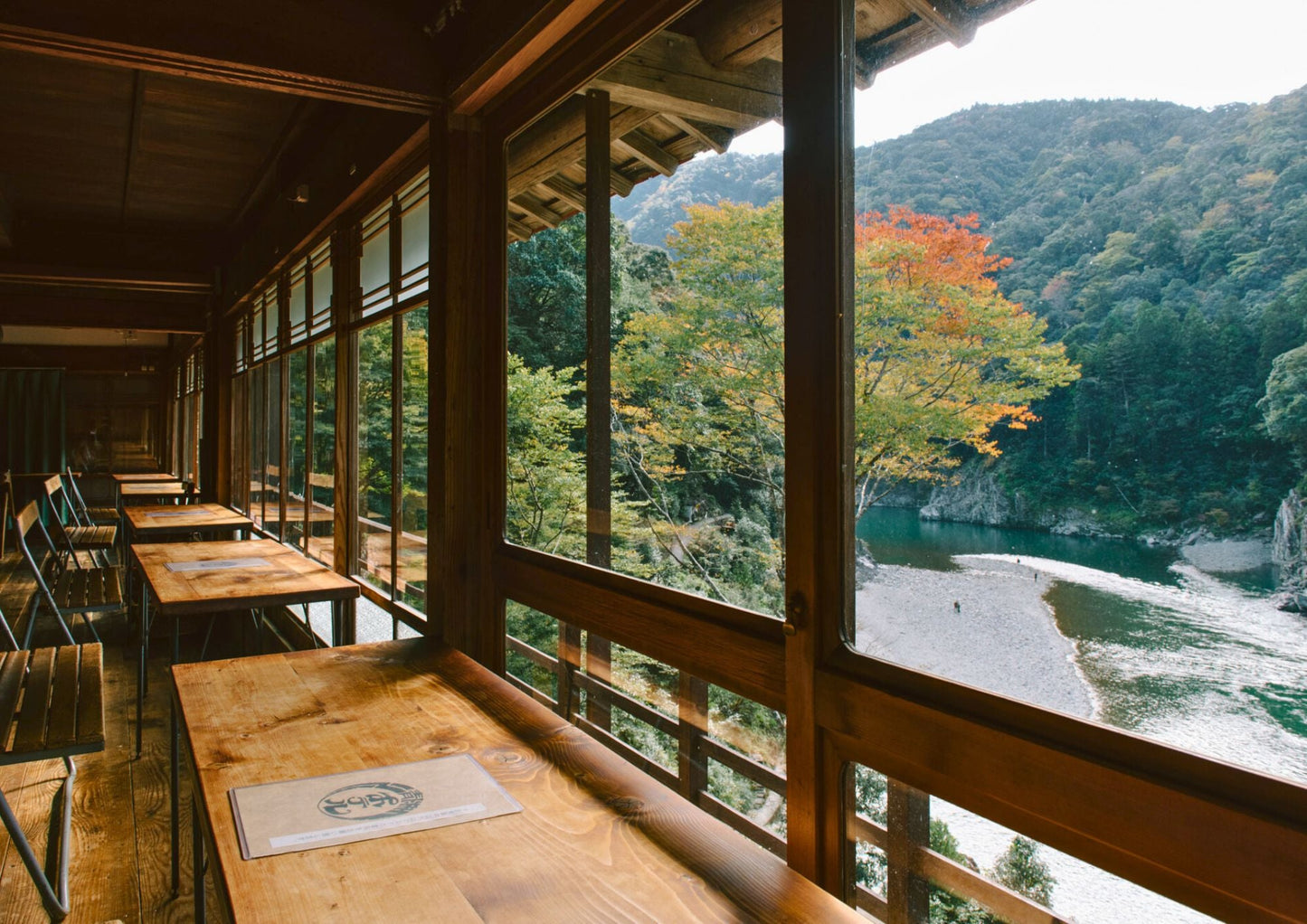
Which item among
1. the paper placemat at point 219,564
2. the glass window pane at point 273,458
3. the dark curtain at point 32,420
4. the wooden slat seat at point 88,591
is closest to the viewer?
the paper placemat at point 219,564

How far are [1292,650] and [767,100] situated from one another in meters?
1.13

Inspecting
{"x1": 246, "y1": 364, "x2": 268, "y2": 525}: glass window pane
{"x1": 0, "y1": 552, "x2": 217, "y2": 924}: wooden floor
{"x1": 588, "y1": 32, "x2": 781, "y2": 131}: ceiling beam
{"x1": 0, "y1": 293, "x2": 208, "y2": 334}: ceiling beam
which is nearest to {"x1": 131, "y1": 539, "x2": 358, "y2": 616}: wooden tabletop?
{"x1": 0, "y1": 552, "x2": 217, "y2": 924}: wooden floor

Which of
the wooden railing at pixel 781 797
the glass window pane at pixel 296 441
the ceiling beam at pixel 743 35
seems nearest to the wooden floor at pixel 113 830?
the wooden railing at pixel 781 797

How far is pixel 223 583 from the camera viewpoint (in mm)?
3057

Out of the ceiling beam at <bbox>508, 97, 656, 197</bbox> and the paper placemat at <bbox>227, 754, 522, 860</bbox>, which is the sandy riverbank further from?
the ceiling beam at <bbox>508, 97, 656, 197</bbox>

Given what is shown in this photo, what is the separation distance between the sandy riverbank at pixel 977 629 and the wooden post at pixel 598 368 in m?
0.89

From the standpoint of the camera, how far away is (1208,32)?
35.9 inches

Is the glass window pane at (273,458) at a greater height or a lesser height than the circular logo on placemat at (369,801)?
greater

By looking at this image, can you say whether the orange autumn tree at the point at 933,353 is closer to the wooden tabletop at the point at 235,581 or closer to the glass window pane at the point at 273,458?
the wooden tabletop at the point at 235,581

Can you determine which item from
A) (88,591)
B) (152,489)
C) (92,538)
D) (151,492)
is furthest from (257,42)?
(152,489)

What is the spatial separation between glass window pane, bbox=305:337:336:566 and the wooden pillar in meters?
3.52

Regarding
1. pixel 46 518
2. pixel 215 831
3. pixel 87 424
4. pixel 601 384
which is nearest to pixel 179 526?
pixel 601 384

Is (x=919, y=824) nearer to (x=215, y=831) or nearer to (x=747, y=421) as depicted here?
(x=747, y=421)

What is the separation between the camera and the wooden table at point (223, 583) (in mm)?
2727
